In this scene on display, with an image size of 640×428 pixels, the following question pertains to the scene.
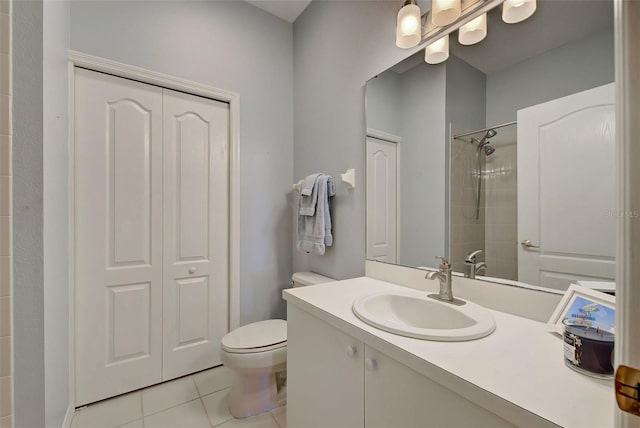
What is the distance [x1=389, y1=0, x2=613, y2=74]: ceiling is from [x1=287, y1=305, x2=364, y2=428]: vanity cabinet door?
113 centimetres

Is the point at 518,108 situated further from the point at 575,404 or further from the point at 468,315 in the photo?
the point at 575,404

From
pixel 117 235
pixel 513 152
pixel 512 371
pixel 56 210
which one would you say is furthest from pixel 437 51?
pixel 117 235

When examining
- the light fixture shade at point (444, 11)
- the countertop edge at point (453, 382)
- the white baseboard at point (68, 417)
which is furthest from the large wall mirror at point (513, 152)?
the white baseboard at point (68, 417)

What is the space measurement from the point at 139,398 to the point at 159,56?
6.71 ft

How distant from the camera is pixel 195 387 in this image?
1708mm

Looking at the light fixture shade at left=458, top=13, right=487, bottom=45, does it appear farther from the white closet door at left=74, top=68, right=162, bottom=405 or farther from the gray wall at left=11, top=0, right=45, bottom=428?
the white closet door at left=74, top=68, right=162, bottom=405

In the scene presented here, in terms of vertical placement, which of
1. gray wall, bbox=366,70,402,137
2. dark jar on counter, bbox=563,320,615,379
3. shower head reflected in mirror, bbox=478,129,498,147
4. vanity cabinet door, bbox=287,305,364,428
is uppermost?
gray wall, bbox=366,70,402,137

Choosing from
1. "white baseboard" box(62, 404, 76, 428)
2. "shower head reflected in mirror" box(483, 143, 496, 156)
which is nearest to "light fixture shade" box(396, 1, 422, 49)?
"shower head reflected in mirror" box(483, 143, 496, 156)

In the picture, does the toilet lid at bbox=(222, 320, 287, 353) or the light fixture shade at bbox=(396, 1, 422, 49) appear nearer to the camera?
the light fixture shade at bbox=(396, 1, 422, 49)

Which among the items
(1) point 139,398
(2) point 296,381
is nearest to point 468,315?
(2) point 296,381

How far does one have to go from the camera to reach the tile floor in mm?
1412

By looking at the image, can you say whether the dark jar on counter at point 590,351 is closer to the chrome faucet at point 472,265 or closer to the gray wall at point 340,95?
the chrome faucet at point 472,265

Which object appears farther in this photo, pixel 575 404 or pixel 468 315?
pixel 468 315

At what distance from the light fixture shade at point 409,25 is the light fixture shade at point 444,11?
0.07 meters
